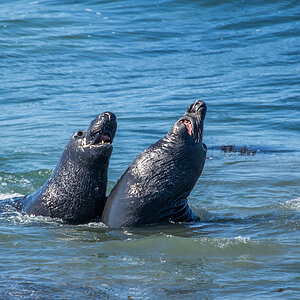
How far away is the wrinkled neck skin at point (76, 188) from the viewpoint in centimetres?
612

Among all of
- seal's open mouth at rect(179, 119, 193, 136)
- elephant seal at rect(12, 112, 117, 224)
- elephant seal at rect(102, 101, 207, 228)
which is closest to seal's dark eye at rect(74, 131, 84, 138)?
elephant seal at rect(12, 112, 117, 224)

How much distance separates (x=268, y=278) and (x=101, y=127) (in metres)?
2.37

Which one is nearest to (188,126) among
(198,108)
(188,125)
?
(188,125)

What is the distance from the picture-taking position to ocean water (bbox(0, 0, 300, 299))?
4.76 m

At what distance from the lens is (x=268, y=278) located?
459cm

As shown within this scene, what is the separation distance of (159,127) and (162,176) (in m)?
7.24

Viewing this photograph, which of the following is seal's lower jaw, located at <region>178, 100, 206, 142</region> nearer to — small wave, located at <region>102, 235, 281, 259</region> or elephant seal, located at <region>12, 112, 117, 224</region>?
elephant seal, located at <region>12, 112, 117, 224</region>

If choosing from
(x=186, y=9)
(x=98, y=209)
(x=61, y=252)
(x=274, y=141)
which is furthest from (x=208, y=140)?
(x=186, y=9)

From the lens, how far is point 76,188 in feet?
20.3

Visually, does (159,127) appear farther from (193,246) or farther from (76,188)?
(193,246)

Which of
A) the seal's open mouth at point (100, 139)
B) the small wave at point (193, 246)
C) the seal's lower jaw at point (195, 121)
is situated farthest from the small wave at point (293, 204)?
the seal's open mouth at point (100, 139)

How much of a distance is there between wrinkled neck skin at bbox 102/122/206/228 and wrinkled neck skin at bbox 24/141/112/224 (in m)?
0.25

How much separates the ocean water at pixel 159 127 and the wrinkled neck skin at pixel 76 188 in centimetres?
13

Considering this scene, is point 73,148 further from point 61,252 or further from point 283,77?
point 283,77
